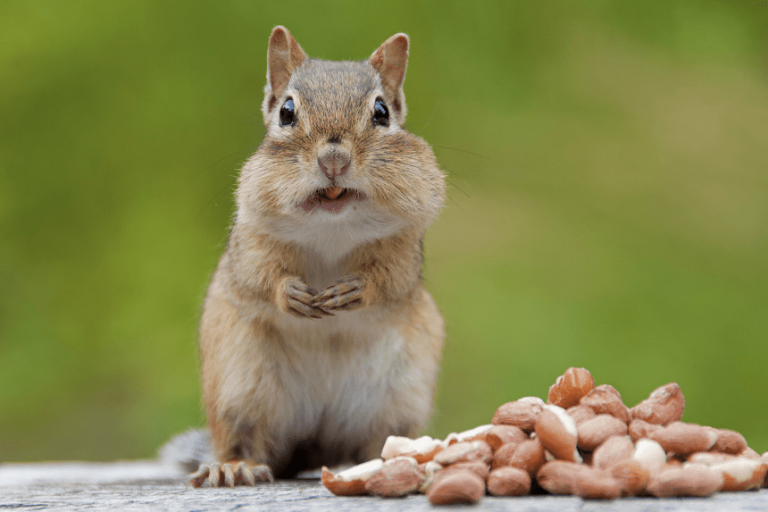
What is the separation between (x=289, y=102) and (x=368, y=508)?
1059mm

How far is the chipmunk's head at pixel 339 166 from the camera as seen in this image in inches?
71.1

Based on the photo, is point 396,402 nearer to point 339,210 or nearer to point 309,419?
point 309,419

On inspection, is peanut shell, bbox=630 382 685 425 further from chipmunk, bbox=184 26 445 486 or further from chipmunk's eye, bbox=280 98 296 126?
chipmunk's eye, bbox=280 98 296 126

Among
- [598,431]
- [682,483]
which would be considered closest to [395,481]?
[598,431]

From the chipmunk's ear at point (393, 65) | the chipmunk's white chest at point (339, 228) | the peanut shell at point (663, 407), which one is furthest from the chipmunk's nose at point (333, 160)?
the peanut shell at point (663, 407)

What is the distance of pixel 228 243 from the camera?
2381 millimetres

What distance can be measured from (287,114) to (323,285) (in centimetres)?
45

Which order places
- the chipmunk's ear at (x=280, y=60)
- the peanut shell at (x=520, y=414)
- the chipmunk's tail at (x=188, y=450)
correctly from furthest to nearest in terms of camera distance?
the chipmunk's tail at (x=188, y=450)
the chipmunk's ear at (x=280, y=60)
the peanut shell at (x=520, y=414)

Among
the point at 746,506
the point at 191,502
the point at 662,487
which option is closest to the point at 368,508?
the point at 191,502

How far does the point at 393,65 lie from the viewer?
7.52 feet

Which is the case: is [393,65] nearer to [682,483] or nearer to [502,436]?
[502,436]

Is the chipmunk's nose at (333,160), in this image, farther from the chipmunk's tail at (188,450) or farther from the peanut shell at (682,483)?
the chipmunk's tail at (188,450)

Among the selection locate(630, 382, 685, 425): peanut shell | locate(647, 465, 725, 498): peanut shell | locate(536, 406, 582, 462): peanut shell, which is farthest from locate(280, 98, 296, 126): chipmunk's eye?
locate(647, 465, 725, 498): peanut shell

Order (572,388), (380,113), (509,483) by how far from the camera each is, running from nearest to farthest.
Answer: (509,483), (572,388), (380,113)
